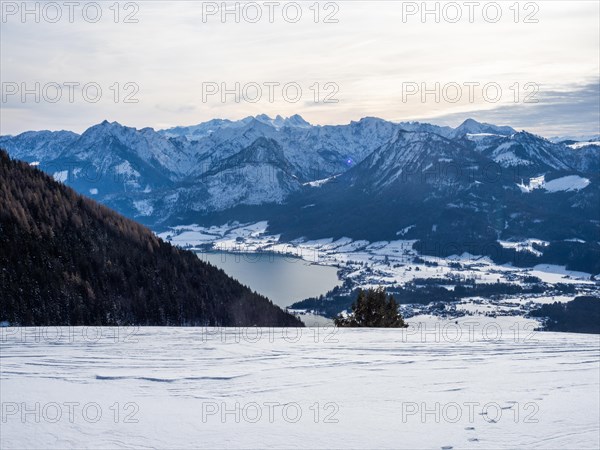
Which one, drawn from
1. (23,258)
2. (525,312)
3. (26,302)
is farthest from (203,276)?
(525,312)

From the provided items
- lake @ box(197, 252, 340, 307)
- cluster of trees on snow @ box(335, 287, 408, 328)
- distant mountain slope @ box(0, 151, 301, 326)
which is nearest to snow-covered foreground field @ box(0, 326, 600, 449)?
cluster of trees on snow @ box(335, 287, 408, 328)

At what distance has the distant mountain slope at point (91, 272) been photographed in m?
26.8

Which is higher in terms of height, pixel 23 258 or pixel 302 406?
pixel 23 258

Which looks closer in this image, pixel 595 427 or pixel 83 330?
pixel 595 427

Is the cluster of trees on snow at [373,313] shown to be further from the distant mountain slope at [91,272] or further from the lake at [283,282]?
the lake at [283,282]

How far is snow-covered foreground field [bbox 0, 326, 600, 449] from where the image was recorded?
5.86 meters

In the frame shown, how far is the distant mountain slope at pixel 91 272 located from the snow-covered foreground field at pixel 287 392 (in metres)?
15.3

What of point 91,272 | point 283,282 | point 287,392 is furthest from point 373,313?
point 283,282

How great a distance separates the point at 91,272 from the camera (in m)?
32.8

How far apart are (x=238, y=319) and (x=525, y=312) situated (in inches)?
4378

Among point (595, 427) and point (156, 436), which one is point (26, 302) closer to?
point (156, 436)

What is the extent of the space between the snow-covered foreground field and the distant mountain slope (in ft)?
50.2

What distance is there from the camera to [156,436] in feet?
18.9

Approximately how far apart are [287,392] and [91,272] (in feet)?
93.6
